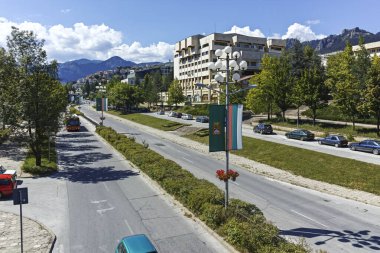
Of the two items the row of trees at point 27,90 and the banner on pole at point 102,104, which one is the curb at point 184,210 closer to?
the row of trees at point 27,90

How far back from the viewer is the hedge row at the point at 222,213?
536 inches

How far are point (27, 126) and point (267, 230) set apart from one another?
24.2 metres

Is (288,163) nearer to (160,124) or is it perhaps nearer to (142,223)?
(142,223)

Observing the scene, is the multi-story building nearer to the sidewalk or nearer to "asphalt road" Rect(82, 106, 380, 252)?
"asphalt road" Rect(82, 106, 380, 252)

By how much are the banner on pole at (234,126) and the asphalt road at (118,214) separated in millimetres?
4686

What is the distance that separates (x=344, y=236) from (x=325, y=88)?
1623 inches

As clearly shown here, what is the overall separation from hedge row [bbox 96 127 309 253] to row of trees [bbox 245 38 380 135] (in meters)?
29.3

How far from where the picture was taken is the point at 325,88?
178ft

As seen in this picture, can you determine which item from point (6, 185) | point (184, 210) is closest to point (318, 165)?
point (184, 210)

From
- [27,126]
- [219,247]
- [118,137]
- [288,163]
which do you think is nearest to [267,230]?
[219,247]

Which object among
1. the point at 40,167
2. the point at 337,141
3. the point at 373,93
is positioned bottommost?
the point at 40,167

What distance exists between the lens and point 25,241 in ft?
53.0

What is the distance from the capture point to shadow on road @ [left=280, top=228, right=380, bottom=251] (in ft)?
52.9

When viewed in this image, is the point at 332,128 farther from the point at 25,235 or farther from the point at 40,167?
the point at 25,235
